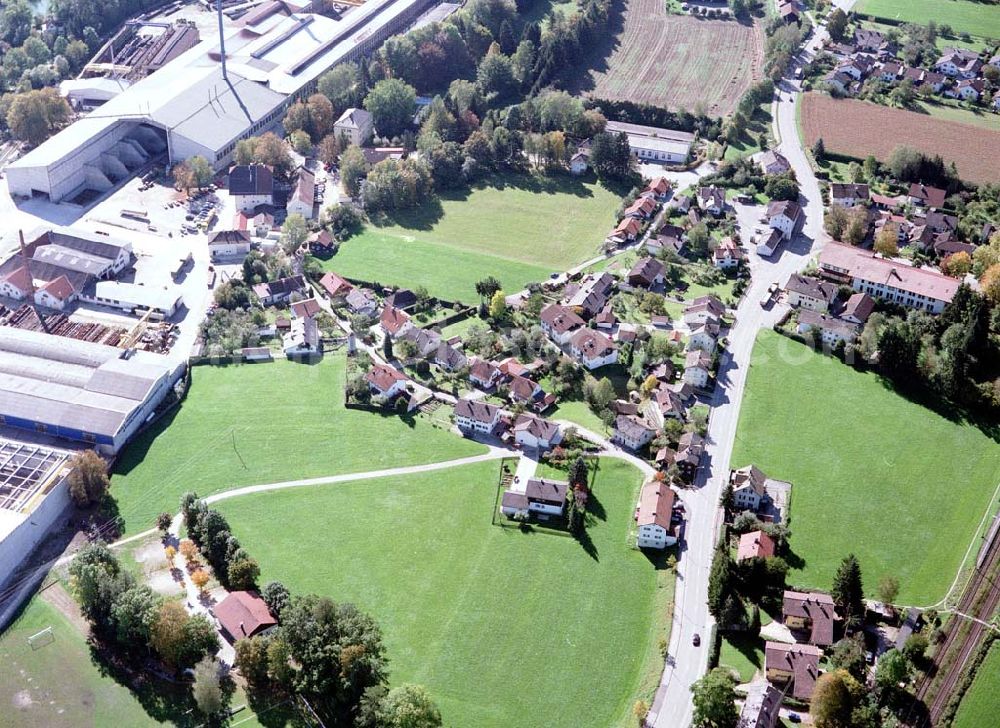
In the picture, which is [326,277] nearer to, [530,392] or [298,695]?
[530,392]

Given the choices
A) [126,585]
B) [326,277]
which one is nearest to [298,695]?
[126,585]

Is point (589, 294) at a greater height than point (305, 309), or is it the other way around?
point (589, 294)

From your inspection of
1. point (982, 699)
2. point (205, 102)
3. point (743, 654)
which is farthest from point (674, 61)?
point (982, 699)

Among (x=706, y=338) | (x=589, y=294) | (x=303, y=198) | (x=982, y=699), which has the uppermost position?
(x=706, y=338)

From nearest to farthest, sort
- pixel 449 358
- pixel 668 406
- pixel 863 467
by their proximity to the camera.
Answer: pixel 863 467 < pixel 668 406 < pixel 449 358

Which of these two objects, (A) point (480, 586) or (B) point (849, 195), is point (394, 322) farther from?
(B) point (849, 195)

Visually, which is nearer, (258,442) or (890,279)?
(258,442)

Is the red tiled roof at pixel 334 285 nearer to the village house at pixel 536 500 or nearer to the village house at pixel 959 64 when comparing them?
the village house at pixel 536 500
